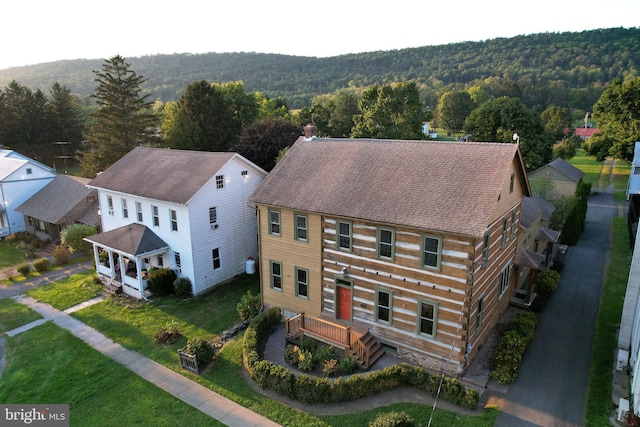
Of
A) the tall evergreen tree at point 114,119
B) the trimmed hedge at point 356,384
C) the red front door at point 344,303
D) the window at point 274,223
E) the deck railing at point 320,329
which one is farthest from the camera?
the tall evergreen tree at point 114,119

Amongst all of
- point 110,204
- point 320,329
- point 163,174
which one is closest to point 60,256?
point 110,204

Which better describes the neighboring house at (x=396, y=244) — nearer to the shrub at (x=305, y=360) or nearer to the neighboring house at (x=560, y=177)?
the shrub at (x=305, y=360)

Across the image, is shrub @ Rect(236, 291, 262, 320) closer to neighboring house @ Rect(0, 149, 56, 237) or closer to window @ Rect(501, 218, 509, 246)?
window @ Rect(501, 218, 509, 246)

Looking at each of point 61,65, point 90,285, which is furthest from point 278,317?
point 61,65

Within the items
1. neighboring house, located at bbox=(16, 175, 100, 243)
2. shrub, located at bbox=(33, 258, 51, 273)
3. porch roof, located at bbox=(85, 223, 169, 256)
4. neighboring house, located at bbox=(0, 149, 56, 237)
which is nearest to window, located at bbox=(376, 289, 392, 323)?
porch roof, located at bbox=(85, 223, 169, 256)

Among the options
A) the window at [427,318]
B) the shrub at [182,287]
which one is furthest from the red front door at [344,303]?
the shrub at [182,287]

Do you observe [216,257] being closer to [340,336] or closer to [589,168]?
[340,336]

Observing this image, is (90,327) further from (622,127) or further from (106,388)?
(622,127)
